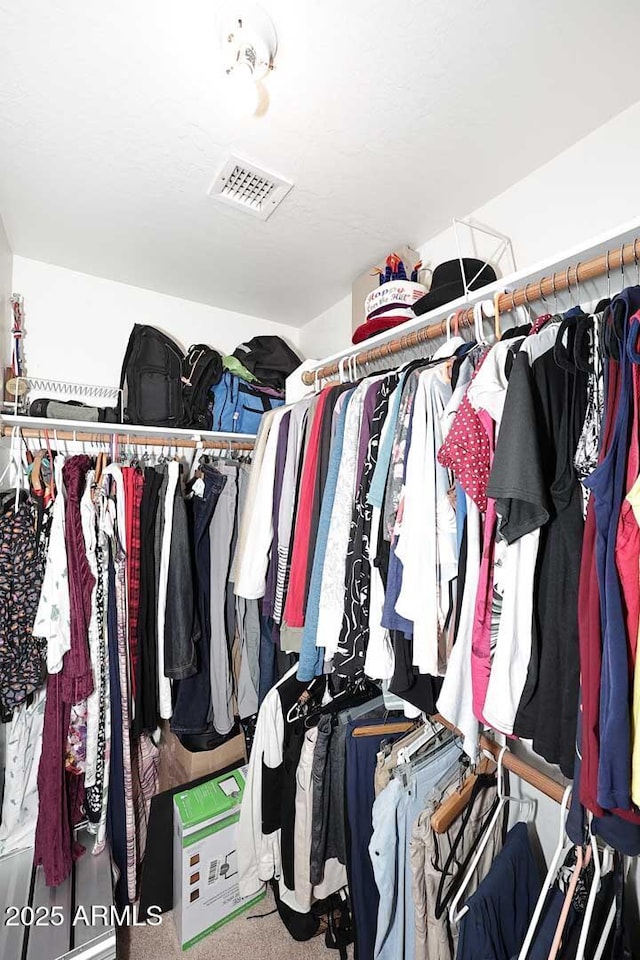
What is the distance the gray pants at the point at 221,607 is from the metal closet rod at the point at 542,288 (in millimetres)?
818

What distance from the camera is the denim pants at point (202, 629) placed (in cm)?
164

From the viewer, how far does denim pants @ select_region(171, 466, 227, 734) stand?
1.64 meters

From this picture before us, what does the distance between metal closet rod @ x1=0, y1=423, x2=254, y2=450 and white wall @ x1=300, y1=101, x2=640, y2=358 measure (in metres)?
1.24

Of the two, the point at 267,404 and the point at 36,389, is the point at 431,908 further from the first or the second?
the point at 36,389

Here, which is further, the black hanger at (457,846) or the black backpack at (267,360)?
the black backpack at (267,360)

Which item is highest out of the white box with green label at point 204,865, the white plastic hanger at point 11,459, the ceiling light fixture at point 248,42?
the ceiling light fixture at point 248,42

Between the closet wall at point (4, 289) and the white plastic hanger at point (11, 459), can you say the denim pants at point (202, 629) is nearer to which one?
the white plastic hanger at point (11, 459)

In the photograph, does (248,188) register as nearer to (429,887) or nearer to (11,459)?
(11,459)

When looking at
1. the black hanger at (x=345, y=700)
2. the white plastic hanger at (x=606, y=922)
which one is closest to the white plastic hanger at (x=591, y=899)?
the white plastic hanger at (x=606, y=922)

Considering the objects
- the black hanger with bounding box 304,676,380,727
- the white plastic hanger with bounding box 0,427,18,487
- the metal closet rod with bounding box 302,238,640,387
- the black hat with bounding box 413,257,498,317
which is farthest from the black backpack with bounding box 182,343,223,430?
the black hanger with bounding box 304,676,380,727

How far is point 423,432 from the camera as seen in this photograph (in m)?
0.93

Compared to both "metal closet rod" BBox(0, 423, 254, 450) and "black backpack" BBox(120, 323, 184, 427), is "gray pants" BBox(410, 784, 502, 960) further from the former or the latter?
"black backpack" BBox(120, 323, 184, 427)

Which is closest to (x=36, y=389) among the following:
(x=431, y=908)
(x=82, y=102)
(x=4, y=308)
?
(x=4, y=308)

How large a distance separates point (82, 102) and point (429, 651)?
5.14 feet
